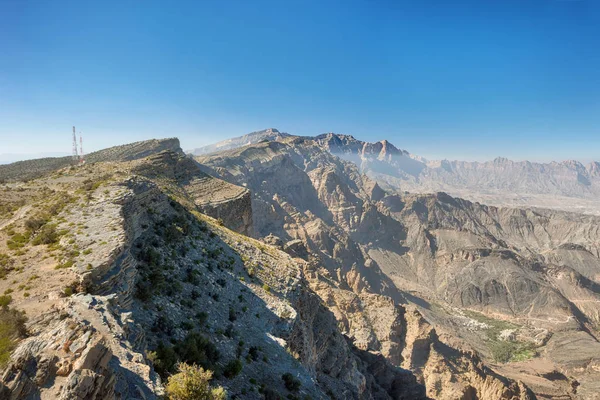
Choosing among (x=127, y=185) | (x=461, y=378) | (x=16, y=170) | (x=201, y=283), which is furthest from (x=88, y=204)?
(x=16, y=170)

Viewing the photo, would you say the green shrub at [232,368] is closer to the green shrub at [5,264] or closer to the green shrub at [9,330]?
the green shrub at [9,330]

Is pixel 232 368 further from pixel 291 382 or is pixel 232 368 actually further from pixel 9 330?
pixel 9 330

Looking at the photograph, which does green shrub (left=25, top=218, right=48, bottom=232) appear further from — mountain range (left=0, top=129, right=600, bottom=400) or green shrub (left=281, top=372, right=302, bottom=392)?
green shrub (left=281, top=372, right=302, bottom=392)

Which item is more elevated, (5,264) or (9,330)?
(5,264)

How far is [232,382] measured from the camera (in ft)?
Result: 47.2

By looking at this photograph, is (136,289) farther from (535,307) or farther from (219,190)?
(535,307)

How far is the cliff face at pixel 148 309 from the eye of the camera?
8.48 meters

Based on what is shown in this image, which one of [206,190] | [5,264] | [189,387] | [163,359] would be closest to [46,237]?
[5,264]

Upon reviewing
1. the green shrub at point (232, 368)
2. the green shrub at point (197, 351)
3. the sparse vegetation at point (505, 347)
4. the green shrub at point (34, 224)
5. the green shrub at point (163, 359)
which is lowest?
the sparse vegetation at point (505, 347)

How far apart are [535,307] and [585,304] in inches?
1193

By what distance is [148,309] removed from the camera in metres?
14.9

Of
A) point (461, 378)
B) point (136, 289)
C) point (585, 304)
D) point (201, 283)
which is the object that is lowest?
point (585, 304)

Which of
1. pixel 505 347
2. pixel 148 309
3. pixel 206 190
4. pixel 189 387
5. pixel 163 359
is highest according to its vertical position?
pixel 206 190

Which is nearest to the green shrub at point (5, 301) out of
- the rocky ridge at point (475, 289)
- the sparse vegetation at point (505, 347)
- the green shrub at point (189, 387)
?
the green shrub at point (189, 387)
